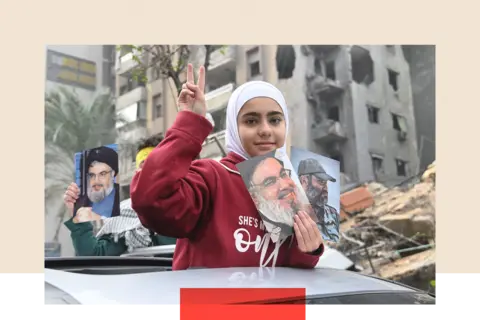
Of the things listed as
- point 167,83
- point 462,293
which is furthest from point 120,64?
point 462,293

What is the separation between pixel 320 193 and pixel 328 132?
493 mm

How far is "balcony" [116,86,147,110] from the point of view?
2.88 m

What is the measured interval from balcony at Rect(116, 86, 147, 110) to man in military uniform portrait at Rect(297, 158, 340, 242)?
915 mm

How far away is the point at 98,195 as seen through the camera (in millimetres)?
2762

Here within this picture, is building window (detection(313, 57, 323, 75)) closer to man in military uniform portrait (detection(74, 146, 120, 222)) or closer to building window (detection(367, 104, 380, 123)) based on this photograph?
building window (detection(367, 104, 380, 123))

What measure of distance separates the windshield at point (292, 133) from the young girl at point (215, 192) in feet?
1.47

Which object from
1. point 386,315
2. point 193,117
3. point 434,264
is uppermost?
point 193,117

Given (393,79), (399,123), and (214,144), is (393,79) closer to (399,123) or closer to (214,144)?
(399,123)

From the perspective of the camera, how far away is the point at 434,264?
9.21 ft

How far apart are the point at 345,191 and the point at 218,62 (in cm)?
86

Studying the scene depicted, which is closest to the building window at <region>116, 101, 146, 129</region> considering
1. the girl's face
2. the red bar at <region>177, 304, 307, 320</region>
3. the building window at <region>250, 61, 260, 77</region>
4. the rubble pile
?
the building window at <region>250, 61, 260, 77</region>

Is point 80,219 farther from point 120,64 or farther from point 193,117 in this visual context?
point 193,117

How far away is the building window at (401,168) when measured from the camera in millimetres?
2899

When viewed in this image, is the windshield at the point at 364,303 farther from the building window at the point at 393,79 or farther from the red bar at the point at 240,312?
the building window at the point at 393,79
